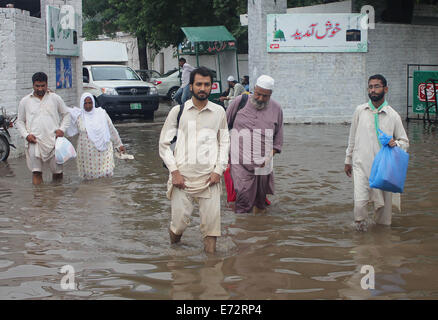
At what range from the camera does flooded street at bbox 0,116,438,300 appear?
17.6 ft

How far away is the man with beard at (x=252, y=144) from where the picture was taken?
815 centimetres

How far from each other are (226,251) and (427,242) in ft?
6.60

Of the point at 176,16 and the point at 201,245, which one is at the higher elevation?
the point at 176,16

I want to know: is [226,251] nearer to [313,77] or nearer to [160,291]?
[160,291]

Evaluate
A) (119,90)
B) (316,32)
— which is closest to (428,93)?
(316,32)

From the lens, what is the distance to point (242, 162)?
27.0 ft

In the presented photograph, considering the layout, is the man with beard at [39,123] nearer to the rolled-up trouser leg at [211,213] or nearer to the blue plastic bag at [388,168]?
the rolled-up trouser leg at [211,213]

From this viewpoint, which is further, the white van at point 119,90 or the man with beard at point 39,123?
the white van at point 119,90

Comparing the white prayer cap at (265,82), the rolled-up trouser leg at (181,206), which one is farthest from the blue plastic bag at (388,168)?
the rolled-up trouser leg at (181,206)

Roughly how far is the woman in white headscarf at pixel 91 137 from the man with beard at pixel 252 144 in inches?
114

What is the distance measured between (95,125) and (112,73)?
1220 centimetres

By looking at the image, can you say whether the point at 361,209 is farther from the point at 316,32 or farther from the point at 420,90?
the point at 420,90

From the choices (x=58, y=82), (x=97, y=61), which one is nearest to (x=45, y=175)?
(x=58, y=82)

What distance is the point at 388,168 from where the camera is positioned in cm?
686
